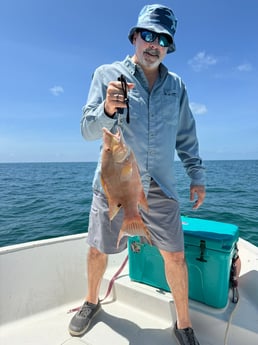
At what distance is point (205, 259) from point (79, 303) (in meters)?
1.41

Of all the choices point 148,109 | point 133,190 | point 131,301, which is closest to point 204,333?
point 131,301

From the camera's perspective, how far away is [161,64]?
212 centimetres

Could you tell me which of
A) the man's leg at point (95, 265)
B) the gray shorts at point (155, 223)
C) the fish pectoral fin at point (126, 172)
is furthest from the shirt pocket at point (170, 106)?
the man's leg at point (95, 265)

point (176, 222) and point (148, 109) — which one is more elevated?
point (148, 109)

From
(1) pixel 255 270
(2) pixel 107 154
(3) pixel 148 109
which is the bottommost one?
(1) pixel 255 270

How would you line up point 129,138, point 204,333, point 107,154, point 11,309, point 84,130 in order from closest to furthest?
point 107,154 < point 84,130 < point 129,138 < point 204,333 < point 11,309

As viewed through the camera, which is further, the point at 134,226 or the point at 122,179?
the point at 134,226

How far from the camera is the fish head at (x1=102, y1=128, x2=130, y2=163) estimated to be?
4.41 feet

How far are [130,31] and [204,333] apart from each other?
2.55 m

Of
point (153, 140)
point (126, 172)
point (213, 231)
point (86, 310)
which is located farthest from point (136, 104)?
point (86, 310)

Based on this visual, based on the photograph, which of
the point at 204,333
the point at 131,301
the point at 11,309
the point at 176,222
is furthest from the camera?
the point at 131,301

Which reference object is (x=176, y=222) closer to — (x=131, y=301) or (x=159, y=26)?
(x=131, y=301)

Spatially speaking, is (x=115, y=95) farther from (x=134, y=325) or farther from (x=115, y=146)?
(x=134, y=325)

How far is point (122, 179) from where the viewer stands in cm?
145
